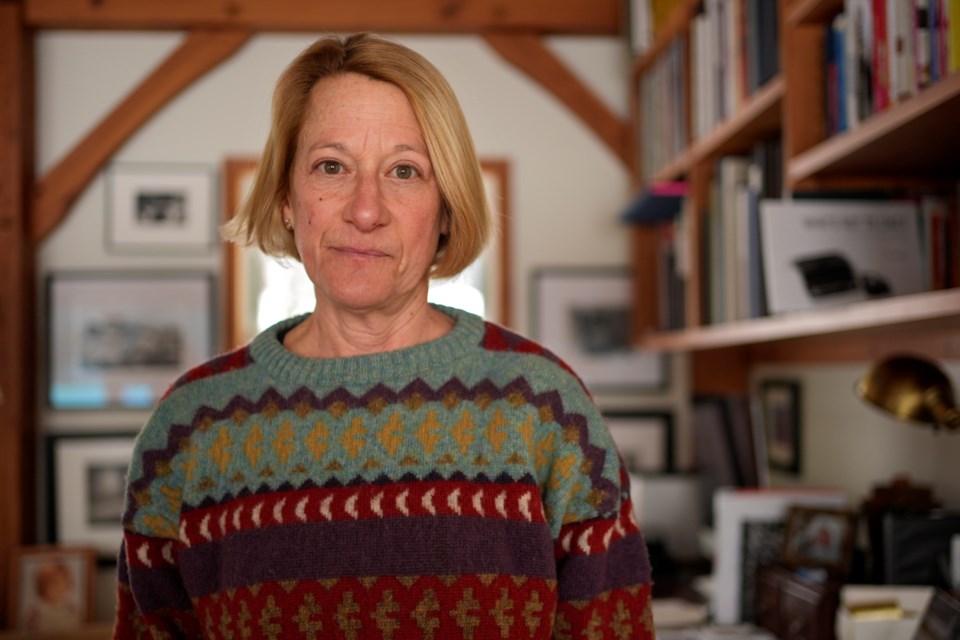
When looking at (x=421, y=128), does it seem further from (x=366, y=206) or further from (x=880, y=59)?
(x=880, y=59)

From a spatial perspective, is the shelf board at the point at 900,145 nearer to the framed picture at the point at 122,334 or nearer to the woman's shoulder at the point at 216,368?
the woman's shoulder at the point at 216,368

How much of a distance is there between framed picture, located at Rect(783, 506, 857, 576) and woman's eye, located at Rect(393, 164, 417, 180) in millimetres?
1157

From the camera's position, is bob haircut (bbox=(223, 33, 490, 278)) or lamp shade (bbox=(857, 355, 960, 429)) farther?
lamp shade (bbox=(857, 355, 960, 429))

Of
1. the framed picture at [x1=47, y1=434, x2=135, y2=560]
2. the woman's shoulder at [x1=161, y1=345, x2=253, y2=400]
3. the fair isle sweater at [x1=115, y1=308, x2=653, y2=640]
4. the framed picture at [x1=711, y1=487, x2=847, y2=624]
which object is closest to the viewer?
the fair isle sweater at [x1=115, y1=308, x2=653, y2=640]

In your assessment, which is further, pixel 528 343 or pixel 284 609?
pixel 528 343

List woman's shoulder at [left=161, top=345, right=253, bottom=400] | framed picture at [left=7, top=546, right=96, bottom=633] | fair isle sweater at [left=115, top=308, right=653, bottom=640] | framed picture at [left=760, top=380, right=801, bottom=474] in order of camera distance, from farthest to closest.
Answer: framed picture at [left=7, top=546, right=96, bottom=633] → framed picture at [left=760, top=380, right=801, bottom=474] → woman's shoulder at [left=161, top=345, right=253, bottom=400] → fair isle sweater at [left=115, top=308, right=653, bottom=640]

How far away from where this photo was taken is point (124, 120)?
3209 mm

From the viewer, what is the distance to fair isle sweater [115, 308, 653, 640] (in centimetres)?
115

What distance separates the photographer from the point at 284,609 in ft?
3.79

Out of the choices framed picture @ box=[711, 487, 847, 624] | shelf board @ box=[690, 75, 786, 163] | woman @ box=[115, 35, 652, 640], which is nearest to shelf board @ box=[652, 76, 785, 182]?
shelf board @ box=[690, 75, 786, 163]

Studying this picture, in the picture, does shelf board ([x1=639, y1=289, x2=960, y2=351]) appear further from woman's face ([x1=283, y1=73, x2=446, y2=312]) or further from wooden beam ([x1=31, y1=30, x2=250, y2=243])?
wooden beam ([x1=31, y1=30, x2=250, y2=243])

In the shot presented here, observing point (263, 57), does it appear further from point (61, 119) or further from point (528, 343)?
point (528, 343)

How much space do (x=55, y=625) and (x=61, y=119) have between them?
59.9 inches

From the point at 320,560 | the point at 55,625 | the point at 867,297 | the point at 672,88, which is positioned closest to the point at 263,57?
the point at 672,88
